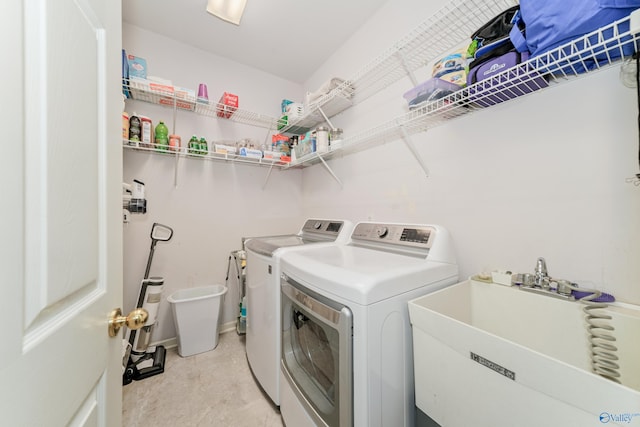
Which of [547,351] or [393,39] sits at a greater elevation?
[393,39]

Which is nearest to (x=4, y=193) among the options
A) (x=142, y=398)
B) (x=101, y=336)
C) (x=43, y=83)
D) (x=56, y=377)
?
(x=43, y=83)

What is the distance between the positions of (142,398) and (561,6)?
2899 mm

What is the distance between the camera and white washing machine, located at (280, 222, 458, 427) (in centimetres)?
86

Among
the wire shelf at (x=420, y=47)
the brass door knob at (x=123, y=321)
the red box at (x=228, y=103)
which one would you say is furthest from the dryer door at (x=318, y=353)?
the red box at (x=228, y=103)

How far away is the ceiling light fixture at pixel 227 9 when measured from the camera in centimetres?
176

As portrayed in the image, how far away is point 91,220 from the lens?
1.80ft

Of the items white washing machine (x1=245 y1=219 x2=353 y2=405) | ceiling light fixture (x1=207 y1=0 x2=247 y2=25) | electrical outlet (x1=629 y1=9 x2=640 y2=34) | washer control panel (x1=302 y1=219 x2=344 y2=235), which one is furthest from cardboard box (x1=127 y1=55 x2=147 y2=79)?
electrical outlet (x1=629 y1=9 x2=640 y2=34)

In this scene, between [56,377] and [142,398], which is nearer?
[56,377]

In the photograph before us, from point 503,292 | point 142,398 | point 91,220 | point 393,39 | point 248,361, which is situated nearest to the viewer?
point 91,220

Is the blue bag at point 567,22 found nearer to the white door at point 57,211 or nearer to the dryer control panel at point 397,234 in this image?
the dryer control panel at point 397,234

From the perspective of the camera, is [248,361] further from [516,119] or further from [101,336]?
[516,119]

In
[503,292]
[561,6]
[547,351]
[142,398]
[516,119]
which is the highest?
[561,6]

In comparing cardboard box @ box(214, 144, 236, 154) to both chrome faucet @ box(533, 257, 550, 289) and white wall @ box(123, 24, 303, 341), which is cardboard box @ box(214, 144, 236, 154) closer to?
white wall @ box(123, 24, 303, 341)

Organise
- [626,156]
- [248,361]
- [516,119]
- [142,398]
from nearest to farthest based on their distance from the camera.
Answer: [626,156] → [516,119] → [142,398] → [248,361]
